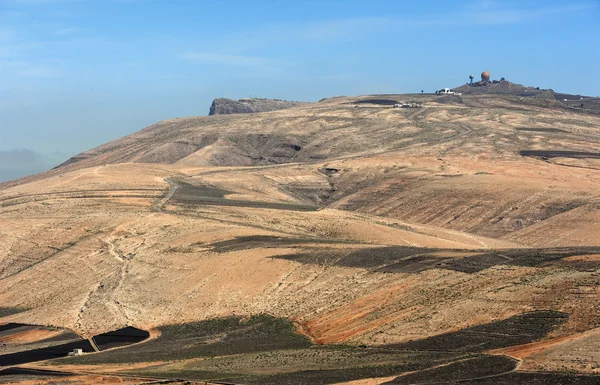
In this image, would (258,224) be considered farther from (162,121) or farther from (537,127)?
(162,121)

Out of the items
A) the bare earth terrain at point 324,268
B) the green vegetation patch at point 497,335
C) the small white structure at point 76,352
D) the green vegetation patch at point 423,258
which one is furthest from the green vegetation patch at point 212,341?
the green vegetation patch at point 423,258

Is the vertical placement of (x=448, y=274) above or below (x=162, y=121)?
below

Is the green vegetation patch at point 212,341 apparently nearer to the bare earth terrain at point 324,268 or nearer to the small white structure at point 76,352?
the bare earth terrain at point 324,268

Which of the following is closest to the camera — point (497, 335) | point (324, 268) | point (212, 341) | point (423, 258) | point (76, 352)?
point (497, 335)

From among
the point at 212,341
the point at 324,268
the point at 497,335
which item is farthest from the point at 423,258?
the point at 497,335

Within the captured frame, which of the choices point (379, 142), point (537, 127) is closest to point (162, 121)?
point (379, 142)

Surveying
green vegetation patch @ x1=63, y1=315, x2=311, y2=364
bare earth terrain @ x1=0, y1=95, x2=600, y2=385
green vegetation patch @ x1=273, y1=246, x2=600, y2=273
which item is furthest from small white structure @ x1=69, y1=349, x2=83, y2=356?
green vegetation patch @ x1=273, y1=246, x2=600, y2=273

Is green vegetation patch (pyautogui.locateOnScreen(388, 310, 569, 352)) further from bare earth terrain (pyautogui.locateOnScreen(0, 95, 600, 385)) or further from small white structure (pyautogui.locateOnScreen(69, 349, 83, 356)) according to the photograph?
small white structure (pyautogui.locateOnScreen(69, 349, 83, 356))

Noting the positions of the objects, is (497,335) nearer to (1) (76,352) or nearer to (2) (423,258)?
(2) (423,258)
